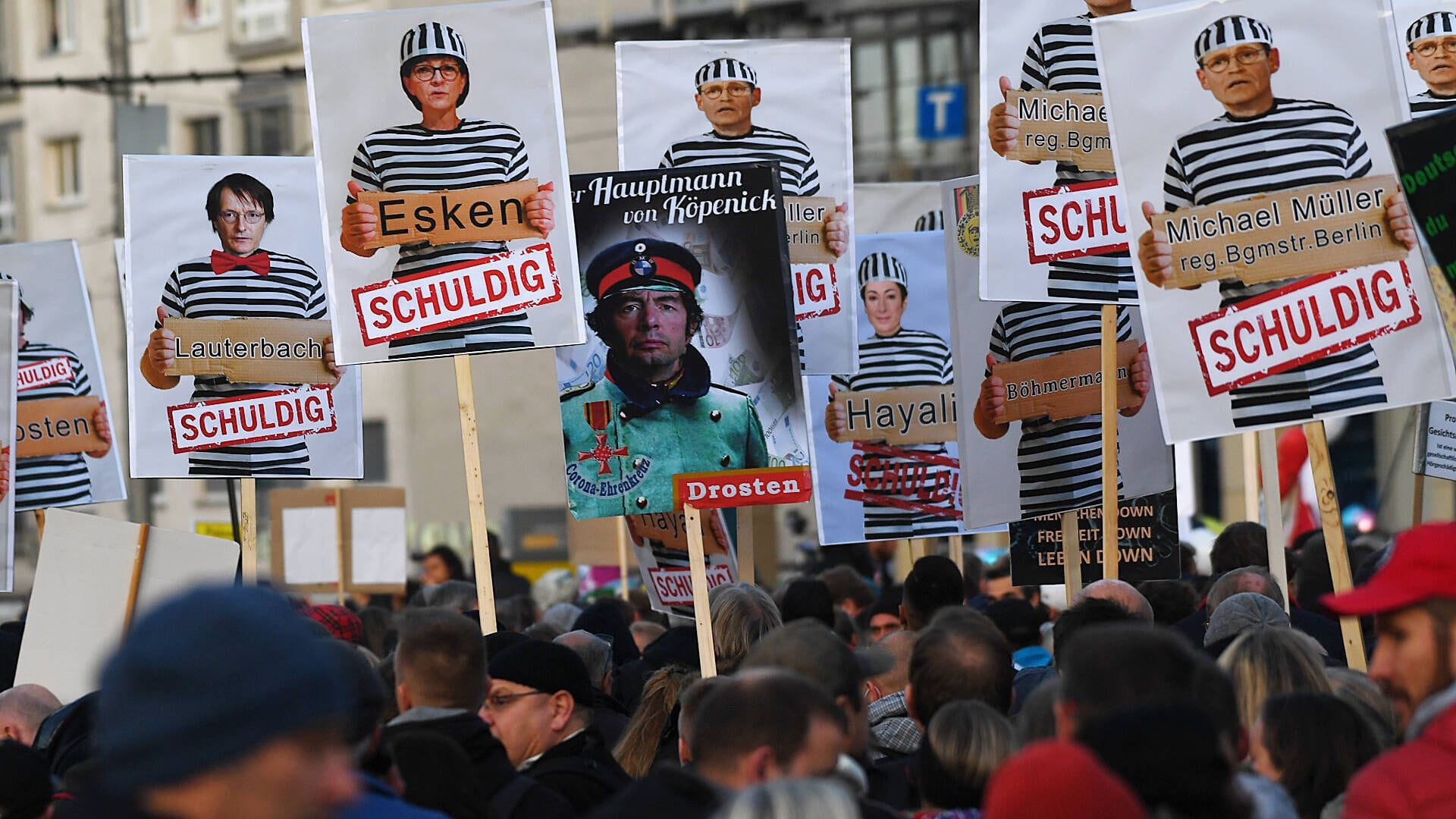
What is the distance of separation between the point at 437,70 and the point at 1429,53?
443 cm

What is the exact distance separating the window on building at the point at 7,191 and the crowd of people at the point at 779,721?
40151 mm

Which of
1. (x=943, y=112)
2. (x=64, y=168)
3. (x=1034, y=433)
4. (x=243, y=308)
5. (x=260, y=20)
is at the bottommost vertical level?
(x=1034, y=433)

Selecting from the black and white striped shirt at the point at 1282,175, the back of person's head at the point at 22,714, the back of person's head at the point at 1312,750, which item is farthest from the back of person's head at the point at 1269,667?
the back of person's head at the point at 22,714

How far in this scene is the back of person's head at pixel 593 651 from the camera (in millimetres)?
6793

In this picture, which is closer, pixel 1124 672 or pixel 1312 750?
pixel 1124 672

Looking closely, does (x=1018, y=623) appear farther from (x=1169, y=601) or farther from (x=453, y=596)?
(x=453, y=596)

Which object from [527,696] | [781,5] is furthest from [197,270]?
[781,5]

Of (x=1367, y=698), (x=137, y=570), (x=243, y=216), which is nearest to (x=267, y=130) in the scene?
(x=243, y=216)

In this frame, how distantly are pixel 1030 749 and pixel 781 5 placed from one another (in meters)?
33.0

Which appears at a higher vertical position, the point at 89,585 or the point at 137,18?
the point at 137,18

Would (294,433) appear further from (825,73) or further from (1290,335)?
(1290,335)

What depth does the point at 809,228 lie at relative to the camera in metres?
9.71

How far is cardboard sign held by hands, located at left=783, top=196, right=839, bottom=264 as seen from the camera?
9.70 meters

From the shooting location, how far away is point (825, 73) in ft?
32.0
